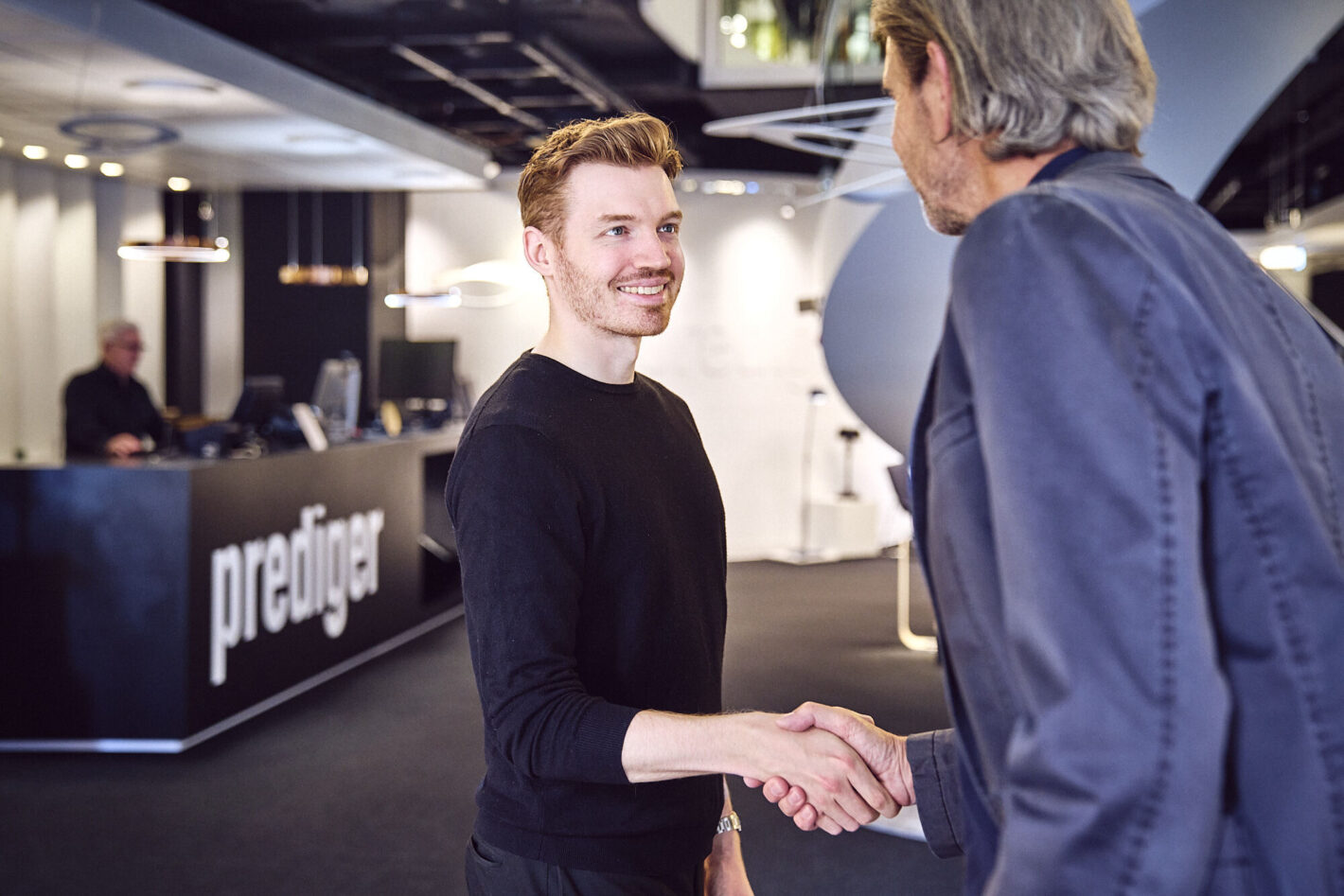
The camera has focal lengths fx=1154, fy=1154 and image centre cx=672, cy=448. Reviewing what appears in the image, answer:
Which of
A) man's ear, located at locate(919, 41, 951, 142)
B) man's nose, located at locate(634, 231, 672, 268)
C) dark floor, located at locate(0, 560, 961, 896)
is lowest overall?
dark floor, located at locate(0, 560, 961, 896)

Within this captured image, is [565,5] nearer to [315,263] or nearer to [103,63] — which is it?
[103,63]

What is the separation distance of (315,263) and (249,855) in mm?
8118

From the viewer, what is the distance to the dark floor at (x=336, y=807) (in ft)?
11.7

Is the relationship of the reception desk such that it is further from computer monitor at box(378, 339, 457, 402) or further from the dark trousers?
computer monitor at box(378, 339, 457, 402)

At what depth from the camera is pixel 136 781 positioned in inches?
172

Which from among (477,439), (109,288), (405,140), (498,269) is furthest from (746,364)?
(477,439)

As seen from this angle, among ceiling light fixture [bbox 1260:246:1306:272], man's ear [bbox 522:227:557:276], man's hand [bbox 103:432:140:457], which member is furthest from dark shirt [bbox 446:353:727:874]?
ceiling light fixture [bbox 1260:246:1306:272]

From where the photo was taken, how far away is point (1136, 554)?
2.37 feet

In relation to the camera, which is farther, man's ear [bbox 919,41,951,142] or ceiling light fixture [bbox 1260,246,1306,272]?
ceiling light fixture [bbox 1260,246,1306,272]

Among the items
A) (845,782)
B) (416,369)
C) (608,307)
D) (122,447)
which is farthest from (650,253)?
(416,369)

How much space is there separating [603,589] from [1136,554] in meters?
0.78

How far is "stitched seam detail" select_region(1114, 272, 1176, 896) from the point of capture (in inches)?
27.8

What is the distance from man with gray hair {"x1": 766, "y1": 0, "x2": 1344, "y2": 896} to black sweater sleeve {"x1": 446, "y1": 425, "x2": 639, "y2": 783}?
47 cm

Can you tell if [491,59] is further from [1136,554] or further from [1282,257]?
[1282,257]
